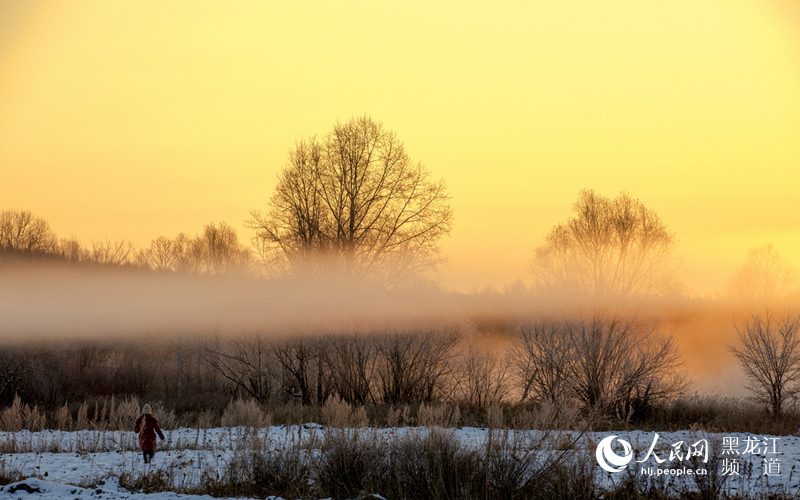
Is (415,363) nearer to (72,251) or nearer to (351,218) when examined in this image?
(351,218)

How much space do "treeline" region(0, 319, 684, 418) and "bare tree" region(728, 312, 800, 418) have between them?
3636 mm

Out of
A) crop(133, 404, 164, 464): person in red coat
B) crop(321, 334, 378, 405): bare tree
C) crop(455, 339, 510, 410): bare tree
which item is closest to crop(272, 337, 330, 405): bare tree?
crop(321, 334, 378, 405): bare tree

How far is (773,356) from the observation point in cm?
3406

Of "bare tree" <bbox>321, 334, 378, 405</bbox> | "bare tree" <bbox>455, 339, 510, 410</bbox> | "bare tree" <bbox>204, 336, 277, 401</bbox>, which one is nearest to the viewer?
"bare tree" <bbox>455, 339, 510, 410</bbox>

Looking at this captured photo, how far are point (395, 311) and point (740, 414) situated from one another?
612 inches

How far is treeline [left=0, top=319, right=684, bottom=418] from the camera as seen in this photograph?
109 feet

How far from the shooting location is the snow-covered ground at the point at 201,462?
13.0m

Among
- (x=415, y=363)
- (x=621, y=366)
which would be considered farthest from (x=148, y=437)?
(x=621, y=366)

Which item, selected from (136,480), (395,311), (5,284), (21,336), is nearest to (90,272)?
(5,284)

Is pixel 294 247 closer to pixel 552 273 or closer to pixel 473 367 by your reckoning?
pixel 473 367

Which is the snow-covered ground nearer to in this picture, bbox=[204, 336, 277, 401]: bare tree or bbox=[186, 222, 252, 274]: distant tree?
bbox=[204, 336, 277, 401]: bare tree

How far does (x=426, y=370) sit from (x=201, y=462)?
19.5 m

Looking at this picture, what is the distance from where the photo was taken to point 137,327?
48094 millimetres

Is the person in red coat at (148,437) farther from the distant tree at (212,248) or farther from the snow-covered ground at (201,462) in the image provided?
the distant tree at (212,248)
